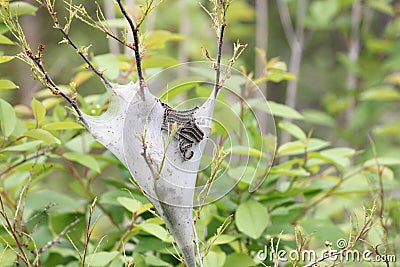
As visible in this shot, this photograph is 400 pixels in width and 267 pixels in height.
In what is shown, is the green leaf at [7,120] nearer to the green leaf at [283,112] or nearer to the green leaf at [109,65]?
the green leaf at [109,65]

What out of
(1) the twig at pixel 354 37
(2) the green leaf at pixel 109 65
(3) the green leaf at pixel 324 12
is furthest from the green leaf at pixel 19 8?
(1) the twig at pixel 354 37

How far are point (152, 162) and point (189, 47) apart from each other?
2.72 m

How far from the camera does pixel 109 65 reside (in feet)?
4.19

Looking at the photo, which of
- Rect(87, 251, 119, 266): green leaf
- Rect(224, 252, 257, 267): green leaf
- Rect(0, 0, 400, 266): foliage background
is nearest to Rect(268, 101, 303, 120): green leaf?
Rect(0, 0, 400, 266): foliage background

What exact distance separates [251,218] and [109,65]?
0.43 m

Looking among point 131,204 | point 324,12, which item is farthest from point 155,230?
point 324,12

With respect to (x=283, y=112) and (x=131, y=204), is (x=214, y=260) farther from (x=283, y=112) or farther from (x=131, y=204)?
(x=283, y=112)

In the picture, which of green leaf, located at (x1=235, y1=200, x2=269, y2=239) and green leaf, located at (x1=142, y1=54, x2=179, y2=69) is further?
green leaf, located at (x1=142, y1=54, x2=179, y2=69)

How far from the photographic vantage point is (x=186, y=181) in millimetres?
855

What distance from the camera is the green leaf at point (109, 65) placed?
1.24 metres

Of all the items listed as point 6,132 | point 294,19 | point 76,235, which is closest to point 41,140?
point 6,132

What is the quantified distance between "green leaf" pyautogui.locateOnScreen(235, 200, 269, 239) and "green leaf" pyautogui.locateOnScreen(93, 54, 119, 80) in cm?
37

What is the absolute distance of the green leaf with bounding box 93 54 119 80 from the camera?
1.24 m

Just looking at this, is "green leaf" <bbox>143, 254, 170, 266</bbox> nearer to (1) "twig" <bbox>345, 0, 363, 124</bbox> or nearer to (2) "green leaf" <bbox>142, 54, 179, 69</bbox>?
(2) "green leaf" <bbox>142, 54, 179, 69</bbox>
